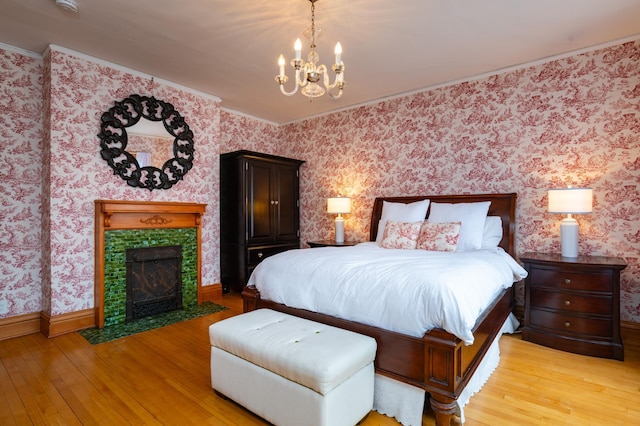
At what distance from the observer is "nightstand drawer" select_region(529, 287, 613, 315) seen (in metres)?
2.43

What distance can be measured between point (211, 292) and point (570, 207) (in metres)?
3.91

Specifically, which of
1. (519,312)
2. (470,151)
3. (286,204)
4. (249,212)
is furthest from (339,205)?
(519,312)

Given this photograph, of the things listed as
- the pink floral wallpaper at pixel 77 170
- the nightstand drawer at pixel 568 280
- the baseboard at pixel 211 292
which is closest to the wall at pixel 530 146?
the nightstand drawer at pixel 568 280

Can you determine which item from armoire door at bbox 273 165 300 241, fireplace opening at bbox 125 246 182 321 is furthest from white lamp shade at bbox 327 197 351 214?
fireplace opening at bbox 125 246 182 321

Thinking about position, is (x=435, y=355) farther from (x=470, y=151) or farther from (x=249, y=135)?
(x=249, y=135)

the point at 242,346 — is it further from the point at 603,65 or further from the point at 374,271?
the point at 603,65

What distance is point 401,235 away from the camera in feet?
10.6

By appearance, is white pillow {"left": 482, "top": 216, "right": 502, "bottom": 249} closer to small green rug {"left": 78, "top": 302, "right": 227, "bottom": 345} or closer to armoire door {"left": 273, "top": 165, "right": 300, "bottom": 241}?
armoire door {"left": 273, "top": 165, "right": 300, "bottom": 241}

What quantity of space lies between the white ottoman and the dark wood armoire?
2.36 m

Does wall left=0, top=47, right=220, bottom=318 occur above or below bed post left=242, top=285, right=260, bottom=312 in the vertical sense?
above

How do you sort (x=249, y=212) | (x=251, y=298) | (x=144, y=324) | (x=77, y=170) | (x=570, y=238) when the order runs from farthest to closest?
Answer: (x=249, y=212), (x=144, y=324), (x=77, y=170), (x=570, y=238), (x=251, y=298)

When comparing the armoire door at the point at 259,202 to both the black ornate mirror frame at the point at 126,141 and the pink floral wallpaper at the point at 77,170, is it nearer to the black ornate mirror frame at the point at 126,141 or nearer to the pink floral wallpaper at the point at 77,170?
the black ornate mirror frame at the point at 126,141

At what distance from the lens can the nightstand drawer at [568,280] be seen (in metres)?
2.43

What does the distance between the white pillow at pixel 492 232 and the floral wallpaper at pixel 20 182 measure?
171 inches
